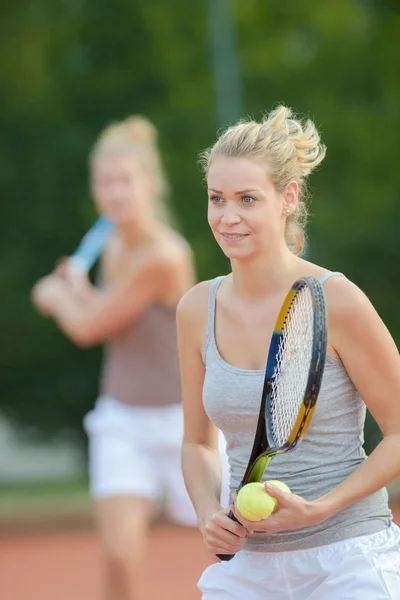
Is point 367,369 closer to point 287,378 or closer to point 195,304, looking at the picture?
point 287,378

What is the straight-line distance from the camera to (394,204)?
45.1ft

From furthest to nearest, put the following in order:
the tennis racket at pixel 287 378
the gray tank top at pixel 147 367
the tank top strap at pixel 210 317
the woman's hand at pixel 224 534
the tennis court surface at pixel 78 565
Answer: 1. the tennis court surface at pixel 78 565
2. the gray tank top at pixel 147 367
3. the tank top strap at pixel 210 317
4. the woman's hand at pixel 224 534
5. the tennis racket at pixel 287 378

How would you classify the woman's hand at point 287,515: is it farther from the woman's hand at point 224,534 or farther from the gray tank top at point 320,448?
the gray tank top at point 320,448

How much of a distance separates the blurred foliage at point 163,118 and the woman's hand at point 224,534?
10.1 metres

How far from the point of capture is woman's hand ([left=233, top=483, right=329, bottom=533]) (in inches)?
101

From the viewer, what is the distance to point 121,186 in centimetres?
503

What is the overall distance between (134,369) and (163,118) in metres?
8.85

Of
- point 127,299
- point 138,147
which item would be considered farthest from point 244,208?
point 138,147

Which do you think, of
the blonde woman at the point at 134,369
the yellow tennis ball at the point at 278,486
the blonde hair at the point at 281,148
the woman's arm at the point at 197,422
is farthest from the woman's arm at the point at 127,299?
the yellow tennis ball at the point at 278,486

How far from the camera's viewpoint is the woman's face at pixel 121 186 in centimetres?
502

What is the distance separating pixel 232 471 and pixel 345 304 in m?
0.52

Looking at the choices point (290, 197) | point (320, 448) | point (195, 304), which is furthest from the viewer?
point (195, 304)

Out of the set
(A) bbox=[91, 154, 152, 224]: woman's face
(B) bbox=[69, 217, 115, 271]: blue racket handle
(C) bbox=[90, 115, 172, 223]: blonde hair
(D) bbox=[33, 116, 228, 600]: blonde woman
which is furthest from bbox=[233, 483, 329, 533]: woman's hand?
(B) bbox=[69, 217, 115, 271]: blue racket handle

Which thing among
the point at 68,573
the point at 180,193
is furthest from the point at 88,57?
the point at 68,573
